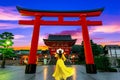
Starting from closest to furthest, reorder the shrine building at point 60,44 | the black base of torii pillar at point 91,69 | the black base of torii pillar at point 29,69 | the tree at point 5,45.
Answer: the black base of torii pillar at point 91,69 < the black base of torii pillar at point 29,69 < the tree at point 5,45 < the shrine building at point 60,44

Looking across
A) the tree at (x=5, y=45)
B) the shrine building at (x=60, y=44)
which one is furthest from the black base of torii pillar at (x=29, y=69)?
the shrine building at (x=60, y=44)

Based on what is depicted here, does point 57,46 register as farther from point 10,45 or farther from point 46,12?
point 46,12

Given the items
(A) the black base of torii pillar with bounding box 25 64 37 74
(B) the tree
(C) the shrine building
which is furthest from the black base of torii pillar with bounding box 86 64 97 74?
(C) the shrine building

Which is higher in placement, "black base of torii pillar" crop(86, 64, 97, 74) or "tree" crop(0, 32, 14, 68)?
"tree" crop(0, 32, 14, 68)

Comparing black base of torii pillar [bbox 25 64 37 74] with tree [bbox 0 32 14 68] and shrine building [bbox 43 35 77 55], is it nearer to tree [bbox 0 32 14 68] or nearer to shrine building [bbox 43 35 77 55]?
tree [bbox 0 32 14 68]

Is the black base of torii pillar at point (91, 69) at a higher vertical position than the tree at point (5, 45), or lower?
lower

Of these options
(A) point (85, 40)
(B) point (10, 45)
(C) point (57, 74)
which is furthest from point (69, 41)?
(C) point (57, 74)

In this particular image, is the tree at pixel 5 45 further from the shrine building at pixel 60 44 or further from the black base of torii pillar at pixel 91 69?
the black base of torii pillar at pixel 91 69

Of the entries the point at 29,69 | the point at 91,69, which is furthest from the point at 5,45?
the point at 91,69

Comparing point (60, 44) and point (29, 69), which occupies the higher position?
point (60, 44)

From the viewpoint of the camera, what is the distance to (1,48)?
28.8m

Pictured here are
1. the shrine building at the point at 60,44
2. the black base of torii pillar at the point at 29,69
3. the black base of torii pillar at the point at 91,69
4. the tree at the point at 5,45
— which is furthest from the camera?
the shrine building at the point at 60,44

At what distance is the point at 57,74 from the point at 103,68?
11.1m

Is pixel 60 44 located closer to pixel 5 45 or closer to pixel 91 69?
pixel 5 45
